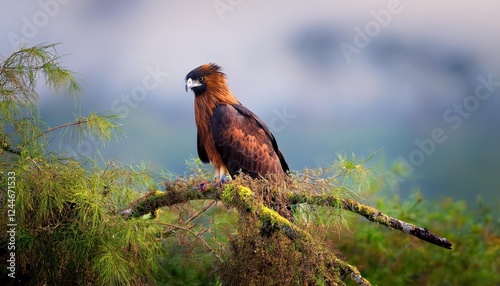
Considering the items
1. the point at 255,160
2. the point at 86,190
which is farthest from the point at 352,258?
the point at 86,190

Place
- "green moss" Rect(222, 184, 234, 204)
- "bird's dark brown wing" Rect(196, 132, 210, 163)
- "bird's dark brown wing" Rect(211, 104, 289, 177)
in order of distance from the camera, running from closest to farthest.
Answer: "green moss" Rect(222, 184, 234, 204) → "bird's dark brown wing" Rect(211, 104, 289, 177) → "bird's dark brown wing" Rect(196, 132, 210, 163)

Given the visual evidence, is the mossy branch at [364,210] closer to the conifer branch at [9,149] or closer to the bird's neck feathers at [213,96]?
the bird's neck feathers at [213,96]

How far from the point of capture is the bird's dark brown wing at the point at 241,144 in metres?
5.63

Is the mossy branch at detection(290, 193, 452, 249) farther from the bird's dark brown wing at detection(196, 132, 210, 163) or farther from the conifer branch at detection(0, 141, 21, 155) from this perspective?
the conifer branch at detection(0, 141, 21, 155)

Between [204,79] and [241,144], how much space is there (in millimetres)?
756

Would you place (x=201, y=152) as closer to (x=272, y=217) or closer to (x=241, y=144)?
(x=241, y=144)

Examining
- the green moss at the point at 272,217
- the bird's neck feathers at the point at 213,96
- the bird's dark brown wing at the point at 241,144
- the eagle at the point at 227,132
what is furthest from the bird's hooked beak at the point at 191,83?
the green moss at the point at 272,217

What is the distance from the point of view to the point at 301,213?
4648 millimetres

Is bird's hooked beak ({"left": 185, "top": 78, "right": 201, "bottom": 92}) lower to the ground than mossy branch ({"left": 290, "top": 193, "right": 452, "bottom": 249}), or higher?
higher

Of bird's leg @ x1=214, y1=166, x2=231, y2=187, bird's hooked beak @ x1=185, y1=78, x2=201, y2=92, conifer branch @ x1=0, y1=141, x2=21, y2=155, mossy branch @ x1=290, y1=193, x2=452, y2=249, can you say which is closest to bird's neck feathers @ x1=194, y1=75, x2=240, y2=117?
bird's hooked beak @ x1=185, y1=78, x2=201, y2=92

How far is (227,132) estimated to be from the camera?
5.63 meters

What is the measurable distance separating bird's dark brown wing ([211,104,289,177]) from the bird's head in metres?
0.26

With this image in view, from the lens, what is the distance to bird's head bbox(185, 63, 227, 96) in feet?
19.3

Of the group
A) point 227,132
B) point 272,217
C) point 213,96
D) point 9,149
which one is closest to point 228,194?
point 272,217
